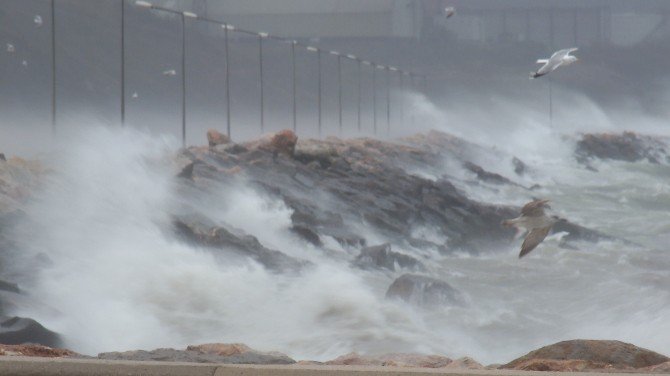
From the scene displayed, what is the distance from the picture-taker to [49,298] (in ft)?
71.1

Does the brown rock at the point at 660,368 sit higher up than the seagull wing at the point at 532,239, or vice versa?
the seagull wing at the point at 532,239

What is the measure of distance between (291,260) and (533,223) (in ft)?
53.8

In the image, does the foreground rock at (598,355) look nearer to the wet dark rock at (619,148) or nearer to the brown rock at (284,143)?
the brown rock at (284,143)

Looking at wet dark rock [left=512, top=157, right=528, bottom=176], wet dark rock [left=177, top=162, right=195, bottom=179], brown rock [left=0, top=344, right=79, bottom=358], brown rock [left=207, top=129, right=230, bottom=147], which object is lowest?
brown rock [left=0, top=344, right=79, bottom=358]

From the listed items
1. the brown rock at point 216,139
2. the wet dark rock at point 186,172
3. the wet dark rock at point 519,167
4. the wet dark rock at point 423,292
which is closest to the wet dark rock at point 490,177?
the wet dark rock at point 519,167

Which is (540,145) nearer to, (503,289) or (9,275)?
(503,289)

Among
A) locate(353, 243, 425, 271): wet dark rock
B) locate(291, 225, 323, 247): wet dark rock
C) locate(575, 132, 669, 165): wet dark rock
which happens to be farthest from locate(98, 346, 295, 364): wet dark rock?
locate(575, 132, 669, 165): wet dark rock

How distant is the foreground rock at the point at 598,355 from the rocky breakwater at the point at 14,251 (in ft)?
11.4

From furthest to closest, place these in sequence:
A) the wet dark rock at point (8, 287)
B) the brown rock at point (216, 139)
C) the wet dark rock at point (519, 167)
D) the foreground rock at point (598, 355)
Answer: the wet dark rock at point (519, 167), the brown rock at point (216, 139), the wet dark rock at point (8, 287), the foreground rock at point (598, 355)

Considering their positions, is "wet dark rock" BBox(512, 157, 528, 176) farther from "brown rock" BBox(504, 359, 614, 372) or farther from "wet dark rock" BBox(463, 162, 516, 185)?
A: "brown rock" BBox(504, 359, 614, 372)

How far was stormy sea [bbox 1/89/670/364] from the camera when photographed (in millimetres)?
21453

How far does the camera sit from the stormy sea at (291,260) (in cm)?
2145

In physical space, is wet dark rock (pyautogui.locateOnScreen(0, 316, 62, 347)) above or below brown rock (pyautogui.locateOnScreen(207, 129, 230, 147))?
below

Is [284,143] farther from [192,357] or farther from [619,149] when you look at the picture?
[619,149]
